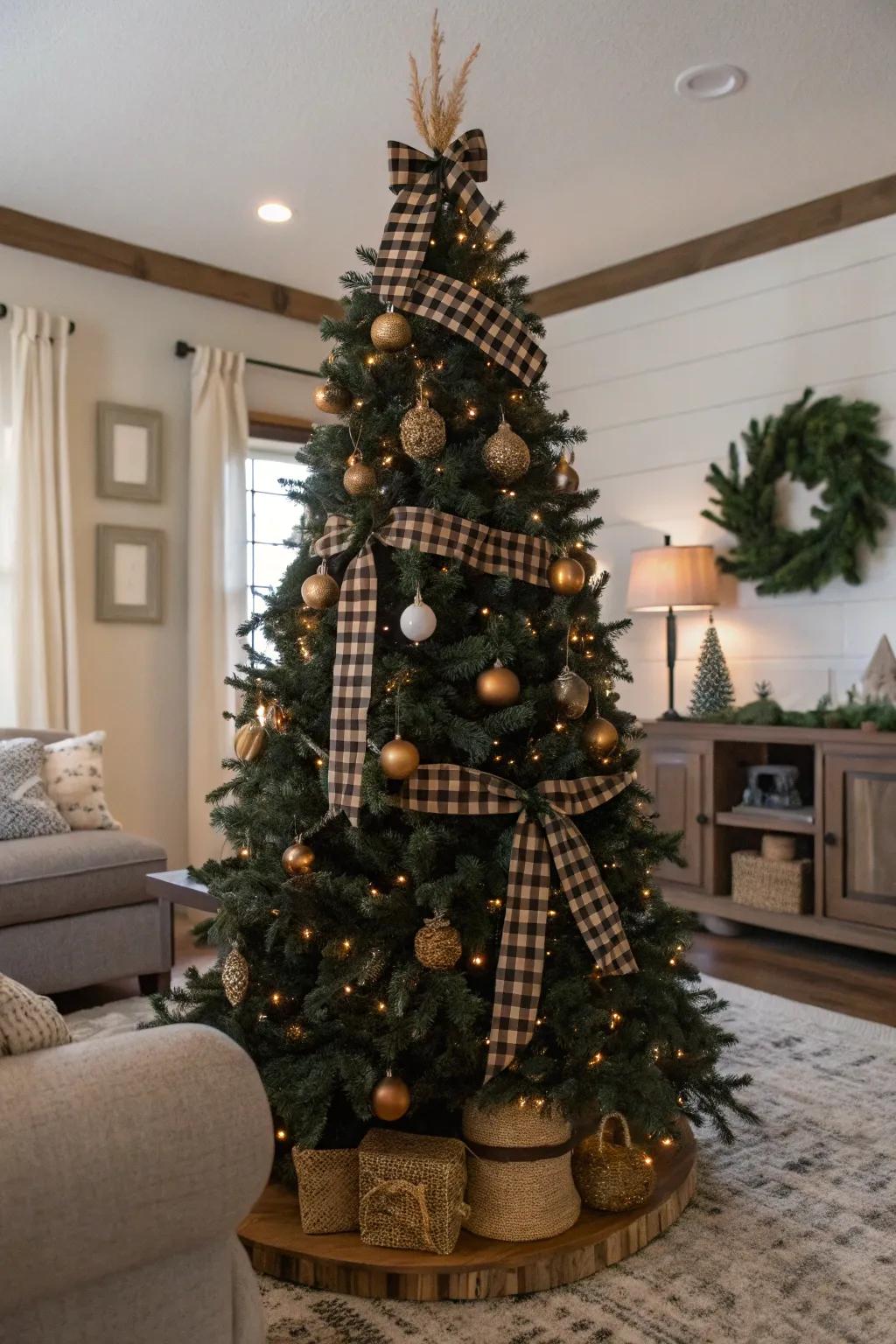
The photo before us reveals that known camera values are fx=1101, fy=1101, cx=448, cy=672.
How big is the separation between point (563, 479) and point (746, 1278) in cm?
141

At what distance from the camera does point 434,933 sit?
1825 millimetres

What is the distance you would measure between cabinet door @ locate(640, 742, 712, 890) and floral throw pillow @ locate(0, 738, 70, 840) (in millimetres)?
2212

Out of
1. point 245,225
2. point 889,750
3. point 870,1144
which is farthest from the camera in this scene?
point 245,225

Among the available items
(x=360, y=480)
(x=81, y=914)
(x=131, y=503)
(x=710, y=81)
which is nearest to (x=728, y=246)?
(x=710, y=81)

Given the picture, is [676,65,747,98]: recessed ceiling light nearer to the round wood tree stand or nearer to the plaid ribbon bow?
the plaid ribbon bow

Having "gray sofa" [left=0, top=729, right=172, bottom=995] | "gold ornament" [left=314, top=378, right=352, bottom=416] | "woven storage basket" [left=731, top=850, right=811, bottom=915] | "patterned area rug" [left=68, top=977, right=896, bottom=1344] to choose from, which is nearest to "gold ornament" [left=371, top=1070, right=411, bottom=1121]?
"patterned area rug" [left=68, top=977, right=896, bottom=1344]

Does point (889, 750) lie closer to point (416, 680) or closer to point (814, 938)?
point (814, 938)

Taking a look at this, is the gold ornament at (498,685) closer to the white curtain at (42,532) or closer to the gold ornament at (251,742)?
the gold ornament at (251,742)

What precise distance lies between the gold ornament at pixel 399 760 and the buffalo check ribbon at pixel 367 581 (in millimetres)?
54

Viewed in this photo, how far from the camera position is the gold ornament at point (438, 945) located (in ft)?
5.98

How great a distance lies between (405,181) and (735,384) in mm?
2927

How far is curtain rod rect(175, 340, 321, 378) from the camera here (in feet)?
16.0

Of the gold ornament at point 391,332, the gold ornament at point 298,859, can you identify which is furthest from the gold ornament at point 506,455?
the gold ornament at point 298,859

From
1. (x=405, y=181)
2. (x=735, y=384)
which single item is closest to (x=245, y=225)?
(x=735, y=384)
